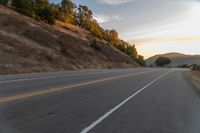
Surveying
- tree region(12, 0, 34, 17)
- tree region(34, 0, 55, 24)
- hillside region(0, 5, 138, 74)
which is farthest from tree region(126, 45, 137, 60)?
tree region(12, 0, 34, 17)

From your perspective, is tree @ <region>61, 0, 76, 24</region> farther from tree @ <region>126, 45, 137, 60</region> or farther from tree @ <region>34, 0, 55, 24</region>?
tree @ <region>34, 0, 55, 24</region>

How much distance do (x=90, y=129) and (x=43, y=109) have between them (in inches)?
A: 126

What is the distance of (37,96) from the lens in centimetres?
1543

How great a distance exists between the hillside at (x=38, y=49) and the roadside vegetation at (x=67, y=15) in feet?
28.2

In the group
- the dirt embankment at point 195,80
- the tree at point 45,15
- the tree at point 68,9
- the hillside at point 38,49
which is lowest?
the dirt embankment at point 195,80

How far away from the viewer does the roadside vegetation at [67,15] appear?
83625 millimetres

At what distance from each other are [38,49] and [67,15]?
73019 mm

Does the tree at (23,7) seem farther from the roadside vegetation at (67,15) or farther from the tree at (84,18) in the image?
the tree at (84,18)

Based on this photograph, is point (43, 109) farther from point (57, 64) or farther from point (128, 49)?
point (128, 49)

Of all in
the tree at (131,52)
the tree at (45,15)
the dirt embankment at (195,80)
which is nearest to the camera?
the dirt embankment at (195,80)

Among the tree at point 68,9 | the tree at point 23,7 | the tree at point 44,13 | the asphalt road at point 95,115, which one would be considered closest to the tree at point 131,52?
the tree at point 68,9

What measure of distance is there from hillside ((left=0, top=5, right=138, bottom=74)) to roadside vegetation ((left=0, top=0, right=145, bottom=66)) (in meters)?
8.60

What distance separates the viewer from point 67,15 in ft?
428

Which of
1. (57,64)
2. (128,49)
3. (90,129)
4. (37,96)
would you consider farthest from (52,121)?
(128,49)
